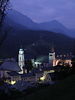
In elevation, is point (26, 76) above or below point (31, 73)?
below

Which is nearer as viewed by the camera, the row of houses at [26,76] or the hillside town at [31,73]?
the hillside town at [31,73]

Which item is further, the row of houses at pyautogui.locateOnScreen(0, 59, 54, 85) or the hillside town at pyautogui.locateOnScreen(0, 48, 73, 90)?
the row of houses at pyautogui.locateOnScreen(0, 59, 54, 85)

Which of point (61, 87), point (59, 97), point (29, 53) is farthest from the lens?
point (29, 53)

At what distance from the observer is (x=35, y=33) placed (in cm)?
17525

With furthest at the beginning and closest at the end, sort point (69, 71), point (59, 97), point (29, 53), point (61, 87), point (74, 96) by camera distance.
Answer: point (29, 53)
point (69, 71)
point (61, 87)
point (59, 97)
point (74, 96)

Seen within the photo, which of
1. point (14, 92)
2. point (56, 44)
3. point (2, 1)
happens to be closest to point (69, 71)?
point (14, 92)

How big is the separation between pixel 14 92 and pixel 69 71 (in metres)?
4.98

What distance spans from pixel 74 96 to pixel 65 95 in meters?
0.50

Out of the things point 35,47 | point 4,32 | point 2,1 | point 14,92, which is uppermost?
point 35,47

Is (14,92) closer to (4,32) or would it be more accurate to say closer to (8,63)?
(4,32)

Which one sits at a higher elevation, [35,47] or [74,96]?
[35,47]

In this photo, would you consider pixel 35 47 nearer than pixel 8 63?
No

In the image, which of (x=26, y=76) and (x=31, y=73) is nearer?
(x=26, y=76)

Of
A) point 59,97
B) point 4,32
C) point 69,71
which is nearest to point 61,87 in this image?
point 59,97
